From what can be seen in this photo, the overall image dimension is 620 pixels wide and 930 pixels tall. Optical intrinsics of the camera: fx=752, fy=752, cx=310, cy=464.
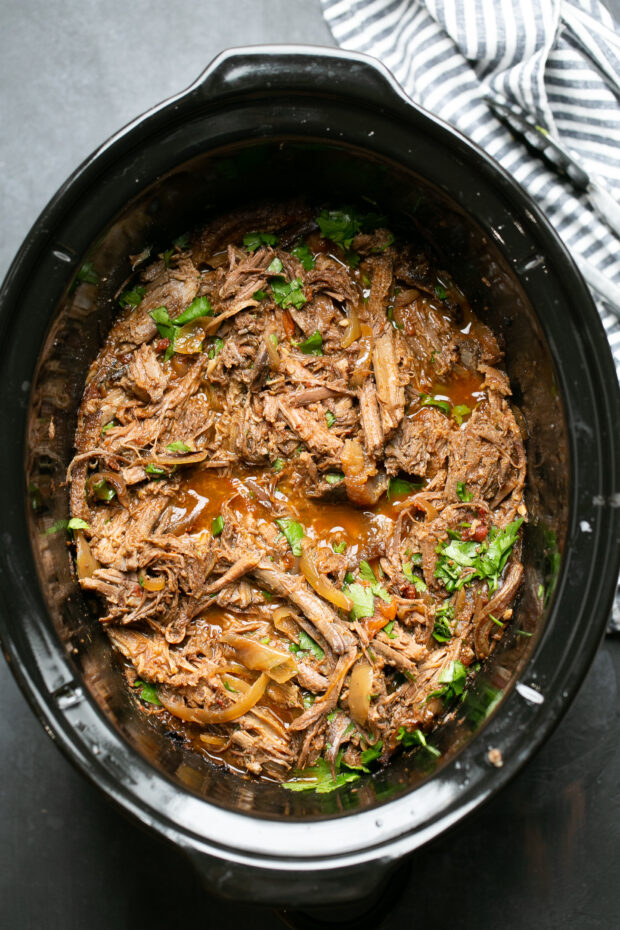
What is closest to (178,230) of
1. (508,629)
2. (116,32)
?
(116,32)

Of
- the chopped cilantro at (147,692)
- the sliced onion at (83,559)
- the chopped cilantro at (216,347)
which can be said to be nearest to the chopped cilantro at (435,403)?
the chopped cilantro at (216,347)

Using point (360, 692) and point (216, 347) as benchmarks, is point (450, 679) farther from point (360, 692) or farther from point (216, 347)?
point (216, 347)

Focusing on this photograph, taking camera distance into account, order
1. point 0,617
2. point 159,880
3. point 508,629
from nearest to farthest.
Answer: point 0,617 → point 508,629 → point 159,880

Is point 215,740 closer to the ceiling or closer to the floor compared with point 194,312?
closer to the floor

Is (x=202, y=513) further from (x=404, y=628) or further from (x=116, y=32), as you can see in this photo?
(x=116, y=32)

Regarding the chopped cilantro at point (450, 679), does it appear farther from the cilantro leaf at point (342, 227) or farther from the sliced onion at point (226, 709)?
the cilantro leaf at point (342, 227)

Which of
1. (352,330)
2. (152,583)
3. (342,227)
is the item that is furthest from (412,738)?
(342,227)

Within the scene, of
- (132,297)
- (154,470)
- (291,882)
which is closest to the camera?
(291,882)
